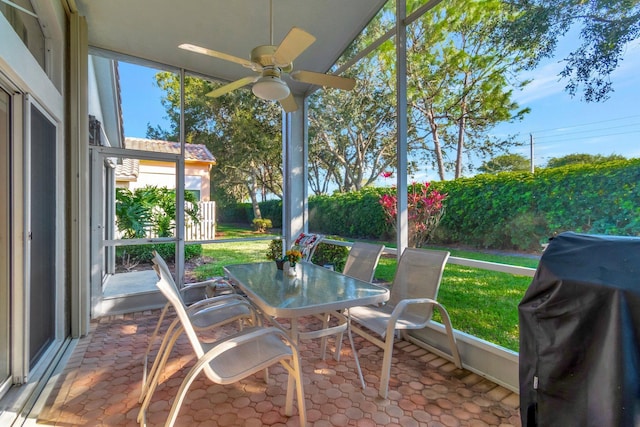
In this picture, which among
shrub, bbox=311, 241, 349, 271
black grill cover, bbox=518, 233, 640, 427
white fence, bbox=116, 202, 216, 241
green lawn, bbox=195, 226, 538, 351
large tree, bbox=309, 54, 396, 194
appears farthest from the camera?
shrub, bbox=311, 241, 349, 271

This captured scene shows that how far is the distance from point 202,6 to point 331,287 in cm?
316

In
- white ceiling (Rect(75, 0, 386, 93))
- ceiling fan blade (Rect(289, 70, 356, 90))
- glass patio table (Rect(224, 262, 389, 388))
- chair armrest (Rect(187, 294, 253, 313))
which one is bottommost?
chair armrest (Rect(187, 294, 253, 313))

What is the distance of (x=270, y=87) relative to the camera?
7.39ft

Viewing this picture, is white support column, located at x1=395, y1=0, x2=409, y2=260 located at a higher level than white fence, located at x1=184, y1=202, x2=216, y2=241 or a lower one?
higher

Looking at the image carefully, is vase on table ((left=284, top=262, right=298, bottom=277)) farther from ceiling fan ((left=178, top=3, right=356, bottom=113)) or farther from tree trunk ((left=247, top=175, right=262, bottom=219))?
tree trunk ((left=247, top=175, right=262, bottom=219))

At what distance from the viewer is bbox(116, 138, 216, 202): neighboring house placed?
164 inches

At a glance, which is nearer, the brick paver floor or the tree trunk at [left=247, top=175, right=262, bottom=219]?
the brick paver floor

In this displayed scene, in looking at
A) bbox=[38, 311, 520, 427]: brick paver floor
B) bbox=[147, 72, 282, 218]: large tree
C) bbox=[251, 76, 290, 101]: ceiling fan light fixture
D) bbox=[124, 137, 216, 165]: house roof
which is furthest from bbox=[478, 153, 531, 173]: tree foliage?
bbox=[124, 137, 216, 165]: house roof

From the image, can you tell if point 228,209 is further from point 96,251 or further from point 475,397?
point 475,397

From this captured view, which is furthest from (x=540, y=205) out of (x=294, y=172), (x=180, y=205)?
(x=180, y=205)

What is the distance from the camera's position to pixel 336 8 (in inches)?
143

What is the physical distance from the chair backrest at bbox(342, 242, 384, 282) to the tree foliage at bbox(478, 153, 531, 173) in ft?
4.22

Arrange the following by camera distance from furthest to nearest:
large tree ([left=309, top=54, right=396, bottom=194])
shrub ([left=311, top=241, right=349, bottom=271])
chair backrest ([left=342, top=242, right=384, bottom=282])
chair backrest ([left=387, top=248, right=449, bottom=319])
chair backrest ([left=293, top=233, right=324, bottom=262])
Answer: shrub ([left=311, top=241, right=349, bottom=271]) → large tree ([left=309, top=54, right=396, bottom=194]) → chair backrest ([left=293, top=233, right=324, bottom=262]) → chair backrest ([left=342, top=242, right=384, bottom=282]) → chair backrest ([left=387, top=248, right=449, bottom=319])

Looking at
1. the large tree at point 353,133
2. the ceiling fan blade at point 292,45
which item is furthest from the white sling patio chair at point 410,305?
the ceiling fan blade at point 292,45
